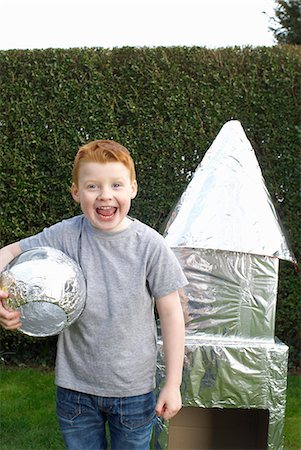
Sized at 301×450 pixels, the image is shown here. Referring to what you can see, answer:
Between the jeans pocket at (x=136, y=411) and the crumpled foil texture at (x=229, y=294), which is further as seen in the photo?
the crumpled foil texture at (x=229, y=294)

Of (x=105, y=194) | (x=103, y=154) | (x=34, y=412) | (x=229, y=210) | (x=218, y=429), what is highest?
(x=103, y=154)

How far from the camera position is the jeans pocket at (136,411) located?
1.81m

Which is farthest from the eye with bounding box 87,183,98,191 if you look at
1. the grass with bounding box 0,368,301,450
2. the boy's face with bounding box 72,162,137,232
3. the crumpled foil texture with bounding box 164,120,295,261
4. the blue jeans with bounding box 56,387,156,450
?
the grass with bounding box 0,368,301,450

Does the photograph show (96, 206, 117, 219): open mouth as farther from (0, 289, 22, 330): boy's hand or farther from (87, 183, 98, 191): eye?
(0, 289, 22, 330): boy's hand

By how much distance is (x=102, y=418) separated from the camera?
1871mm

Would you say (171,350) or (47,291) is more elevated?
(47,291)

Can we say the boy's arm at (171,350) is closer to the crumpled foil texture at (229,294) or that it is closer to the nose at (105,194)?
the nose at (105,194)

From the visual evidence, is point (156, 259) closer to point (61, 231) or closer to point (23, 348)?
point (61, 231)

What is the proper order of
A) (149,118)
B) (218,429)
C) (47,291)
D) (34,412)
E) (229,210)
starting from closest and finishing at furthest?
1. (47,291)
2. (229,210)
3. (218,429)
4. (34,412)
5. (149,118)

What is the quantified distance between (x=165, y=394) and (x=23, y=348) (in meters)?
3.00

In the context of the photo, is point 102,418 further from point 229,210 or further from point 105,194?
point 229,210

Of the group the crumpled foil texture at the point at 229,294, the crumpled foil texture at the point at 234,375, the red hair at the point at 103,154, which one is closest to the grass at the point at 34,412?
the crumpled foil texture at the point at 234,375

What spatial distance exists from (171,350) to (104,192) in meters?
0.54

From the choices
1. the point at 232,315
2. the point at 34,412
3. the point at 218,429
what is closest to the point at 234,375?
the point at 232,315
